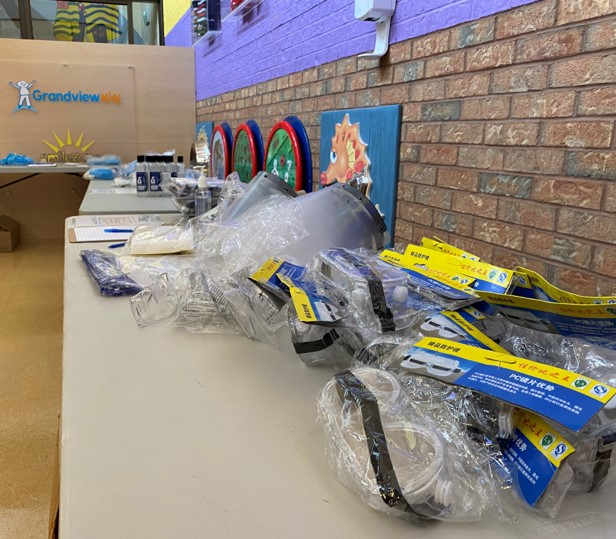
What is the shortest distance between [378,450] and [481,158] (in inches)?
45.2

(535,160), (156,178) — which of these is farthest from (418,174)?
(156,178)

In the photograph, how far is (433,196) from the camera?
5.87ft

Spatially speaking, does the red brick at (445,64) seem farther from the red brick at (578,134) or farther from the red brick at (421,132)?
the red brick at (578,134)

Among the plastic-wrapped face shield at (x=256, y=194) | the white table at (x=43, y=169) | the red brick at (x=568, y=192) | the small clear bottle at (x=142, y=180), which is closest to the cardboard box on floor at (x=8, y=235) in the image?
the white table at (x=43, y=169)

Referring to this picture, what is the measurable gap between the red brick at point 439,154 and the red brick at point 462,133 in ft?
0.09

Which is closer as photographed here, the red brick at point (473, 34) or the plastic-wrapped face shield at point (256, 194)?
the red brick at point (473, 34)

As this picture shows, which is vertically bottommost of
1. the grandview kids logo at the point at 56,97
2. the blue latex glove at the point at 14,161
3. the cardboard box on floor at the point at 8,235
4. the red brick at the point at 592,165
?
the cardboard box on floor at the point at 8,235

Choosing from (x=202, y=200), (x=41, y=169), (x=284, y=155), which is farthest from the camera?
(x=41, y=169)

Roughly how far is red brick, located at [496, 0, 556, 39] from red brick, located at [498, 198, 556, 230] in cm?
42

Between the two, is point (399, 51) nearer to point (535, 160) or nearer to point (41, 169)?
point (535, 160)

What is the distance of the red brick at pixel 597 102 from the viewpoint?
3.78 feet

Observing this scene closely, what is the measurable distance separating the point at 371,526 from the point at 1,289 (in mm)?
4154

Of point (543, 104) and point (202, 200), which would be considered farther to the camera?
point (202, 200)

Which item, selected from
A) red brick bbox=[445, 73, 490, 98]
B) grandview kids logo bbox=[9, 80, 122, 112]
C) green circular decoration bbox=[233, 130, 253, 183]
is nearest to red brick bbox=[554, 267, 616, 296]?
→ red brick bbox=[445, 73, 490, 98]
